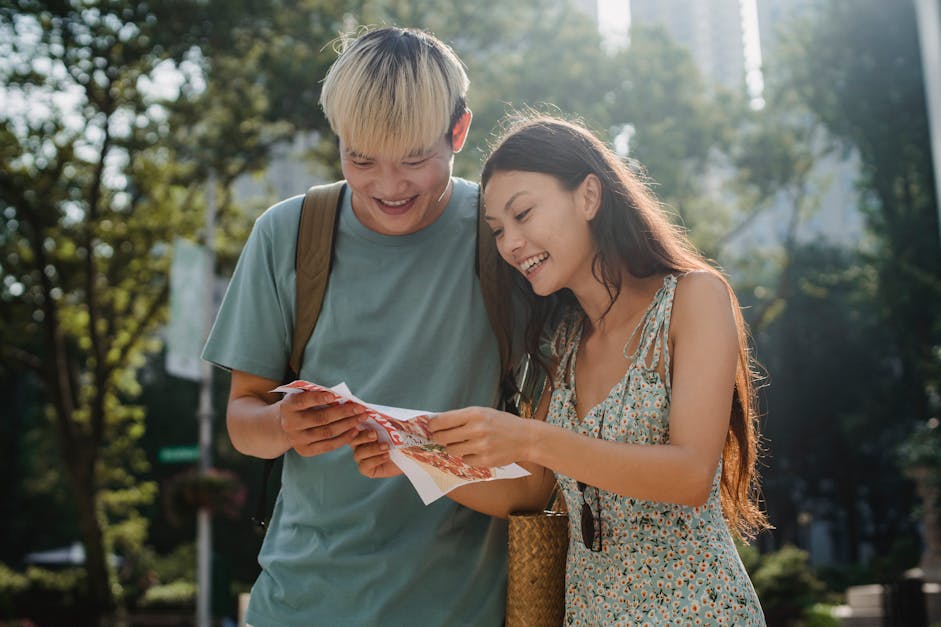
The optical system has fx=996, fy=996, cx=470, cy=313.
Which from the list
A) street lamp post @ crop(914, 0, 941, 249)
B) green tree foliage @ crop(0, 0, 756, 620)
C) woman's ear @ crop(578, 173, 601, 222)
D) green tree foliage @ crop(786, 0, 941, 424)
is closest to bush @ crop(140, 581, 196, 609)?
green tree foliage @ crop(0, 0, 756, 620)

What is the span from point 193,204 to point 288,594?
56.4 ft

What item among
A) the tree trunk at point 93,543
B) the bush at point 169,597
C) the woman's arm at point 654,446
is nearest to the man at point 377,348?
the woman's arm at point 654,446

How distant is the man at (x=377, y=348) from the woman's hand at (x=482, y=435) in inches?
16.7

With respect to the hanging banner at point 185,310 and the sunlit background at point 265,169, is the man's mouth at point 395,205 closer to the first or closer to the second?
the sunlit background at point 265,169

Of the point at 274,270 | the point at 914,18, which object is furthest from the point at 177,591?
the point at 274,270

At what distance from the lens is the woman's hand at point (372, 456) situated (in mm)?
2299

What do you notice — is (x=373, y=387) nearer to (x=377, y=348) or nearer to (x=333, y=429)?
(x=377, y=348)

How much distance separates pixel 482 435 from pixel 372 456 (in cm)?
37

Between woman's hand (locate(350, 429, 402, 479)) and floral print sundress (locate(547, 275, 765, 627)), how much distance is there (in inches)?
17.6

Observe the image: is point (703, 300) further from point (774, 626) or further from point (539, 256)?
point (774, 626)

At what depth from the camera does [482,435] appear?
2.07 meters

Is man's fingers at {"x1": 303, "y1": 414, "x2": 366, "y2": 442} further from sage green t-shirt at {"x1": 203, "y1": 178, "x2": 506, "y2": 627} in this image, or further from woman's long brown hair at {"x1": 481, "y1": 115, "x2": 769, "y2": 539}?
woman's long brown hair at {"x1": 481, "y1": 115, "x2": 769, "y2": 539}

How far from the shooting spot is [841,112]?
21.0 m

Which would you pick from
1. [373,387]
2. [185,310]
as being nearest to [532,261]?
[373,387]
